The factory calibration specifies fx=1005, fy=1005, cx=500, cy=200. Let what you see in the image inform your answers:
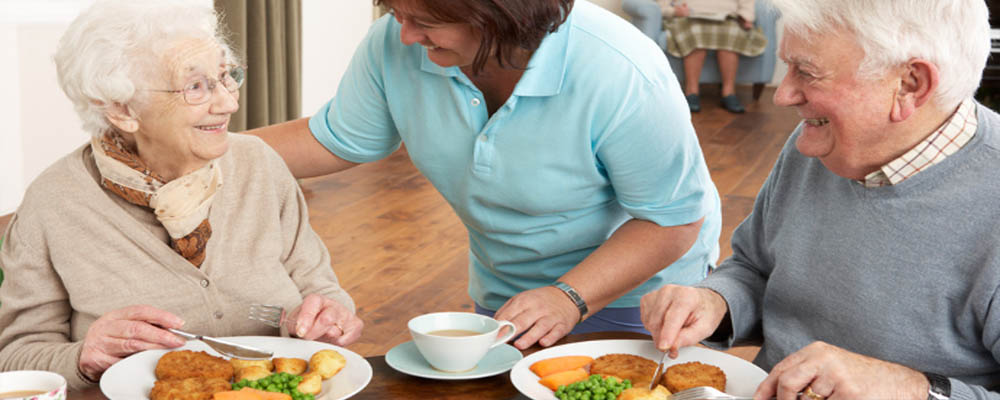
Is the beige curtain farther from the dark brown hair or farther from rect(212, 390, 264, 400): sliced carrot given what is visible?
rect(212, 390, 264, 400): sliced carrot

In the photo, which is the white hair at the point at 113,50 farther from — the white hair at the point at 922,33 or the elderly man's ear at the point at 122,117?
the white hair at the point at 922,33

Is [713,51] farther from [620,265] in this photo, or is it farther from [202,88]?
[202,88]

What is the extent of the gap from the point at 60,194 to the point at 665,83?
947 mm

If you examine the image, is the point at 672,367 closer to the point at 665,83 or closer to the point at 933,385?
the point at 933,385

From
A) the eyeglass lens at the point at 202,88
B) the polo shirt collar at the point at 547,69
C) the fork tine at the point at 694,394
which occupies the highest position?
the polo shirt collar at the point at 547,69

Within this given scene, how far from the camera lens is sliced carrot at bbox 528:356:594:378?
1.30 metres

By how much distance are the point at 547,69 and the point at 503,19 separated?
6.5 inches

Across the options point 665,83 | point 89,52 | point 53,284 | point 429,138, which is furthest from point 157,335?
point 665,83

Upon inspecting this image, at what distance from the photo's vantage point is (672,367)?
131 cm

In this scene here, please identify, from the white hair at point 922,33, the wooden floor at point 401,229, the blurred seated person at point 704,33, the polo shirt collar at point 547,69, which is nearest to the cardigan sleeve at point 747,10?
the blurred seated person at point 704,33

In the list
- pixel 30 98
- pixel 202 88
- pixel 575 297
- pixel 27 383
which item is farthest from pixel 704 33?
pixel 27 383

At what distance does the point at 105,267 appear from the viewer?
4.88 ft

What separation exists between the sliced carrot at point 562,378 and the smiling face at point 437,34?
0.52 metres

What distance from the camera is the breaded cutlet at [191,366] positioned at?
1.26 meters
